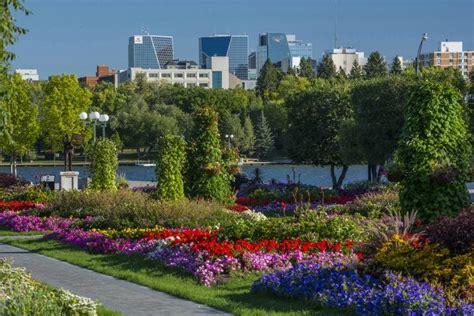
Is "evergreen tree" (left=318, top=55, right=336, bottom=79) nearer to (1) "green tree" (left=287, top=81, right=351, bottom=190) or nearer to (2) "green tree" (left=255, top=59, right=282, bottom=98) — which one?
(2) "green tree" (left=255, top=59, right=282, bottom=98)

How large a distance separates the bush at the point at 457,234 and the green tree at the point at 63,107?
49928 mm

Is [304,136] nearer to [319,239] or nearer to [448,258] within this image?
[319,239]

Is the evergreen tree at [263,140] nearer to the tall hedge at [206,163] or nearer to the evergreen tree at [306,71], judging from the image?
the evergreen tree at [306,71]

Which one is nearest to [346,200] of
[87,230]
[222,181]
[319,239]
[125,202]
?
[222,181]

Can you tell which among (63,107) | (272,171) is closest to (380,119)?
(63,107)

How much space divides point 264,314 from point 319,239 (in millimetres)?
5974

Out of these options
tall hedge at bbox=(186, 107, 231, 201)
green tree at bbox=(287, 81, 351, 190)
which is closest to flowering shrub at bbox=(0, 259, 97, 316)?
tall hedge at bbox=(186, 107, 231, 201)

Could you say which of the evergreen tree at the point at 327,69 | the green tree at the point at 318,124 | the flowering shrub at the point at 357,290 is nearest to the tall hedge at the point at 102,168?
the green tree at the point at 318,124

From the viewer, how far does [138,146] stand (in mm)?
97750

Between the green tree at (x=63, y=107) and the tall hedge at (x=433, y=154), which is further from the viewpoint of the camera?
the green tree at (x=63, y=107)

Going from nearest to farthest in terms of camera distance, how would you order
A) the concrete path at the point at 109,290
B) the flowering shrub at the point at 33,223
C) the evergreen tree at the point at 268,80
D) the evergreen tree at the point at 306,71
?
the concrete path at the point at 109,290 → the flowering shrub at the point at 33,223 → the evergreen tree at the point at 268,80 → the evergreen tree at the point at 306,71

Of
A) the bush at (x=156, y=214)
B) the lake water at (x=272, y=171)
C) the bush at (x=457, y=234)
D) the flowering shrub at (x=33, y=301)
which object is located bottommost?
the lake water at (x=272, y=171)

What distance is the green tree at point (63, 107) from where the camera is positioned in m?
61.4

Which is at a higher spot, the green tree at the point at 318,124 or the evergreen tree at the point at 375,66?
the evergreen tree at the point at 375,66
